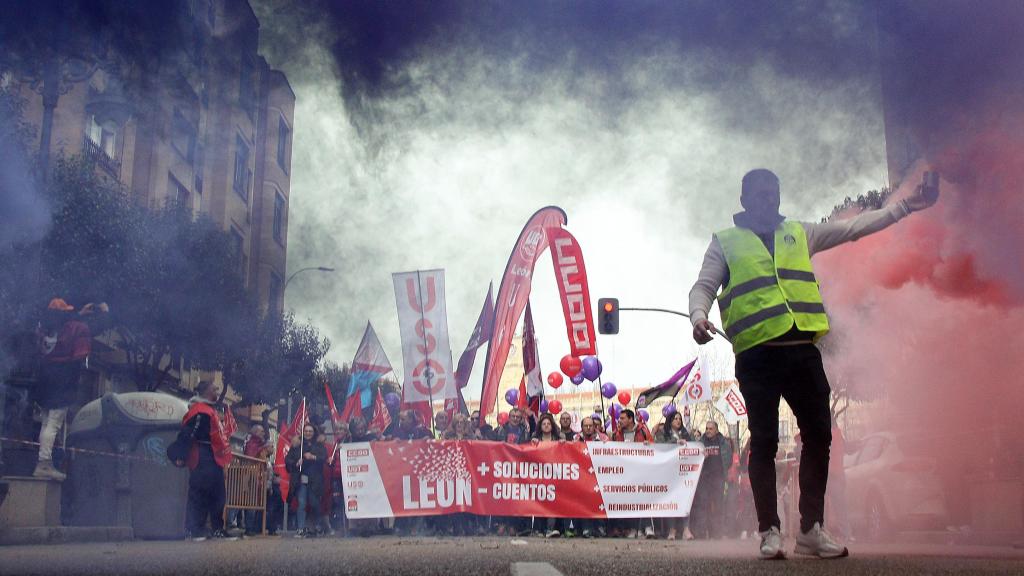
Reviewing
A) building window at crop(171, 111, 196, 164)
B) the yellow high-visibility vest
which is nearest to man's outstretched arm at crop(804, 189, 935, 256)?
the yellow high-visibility vest

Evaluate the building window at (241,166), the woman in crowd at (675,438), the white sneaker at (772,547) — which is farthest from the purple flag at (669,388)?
the white sneaker at (772,547)

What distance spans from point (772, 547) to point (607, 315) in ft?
50.0

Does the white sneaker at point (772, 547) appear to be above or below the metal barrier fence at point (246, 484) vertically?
below

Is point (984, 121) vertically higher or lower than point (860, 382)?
higher

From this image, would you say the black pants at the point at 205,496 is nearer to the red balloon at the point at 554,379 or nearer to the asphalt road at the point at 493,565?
the asphalt road at the point at 493,565

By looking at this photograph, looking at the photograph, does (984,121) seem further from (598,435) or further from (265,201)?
(598,435)

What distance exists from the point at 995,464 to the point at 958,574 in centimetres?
655

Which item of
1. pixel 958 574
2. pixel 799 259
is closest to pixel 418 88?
pixel 799 259

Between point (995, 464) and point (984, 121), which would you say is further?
point (995, 464)

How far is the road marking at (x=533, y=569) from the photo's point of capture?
4316 millimetres

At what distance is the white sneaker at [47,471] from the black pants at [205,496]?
1.37m

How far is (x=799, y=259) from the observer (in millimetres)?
5504

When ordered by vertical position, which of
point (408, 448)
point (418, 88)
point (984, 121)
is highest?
point (984, 121)

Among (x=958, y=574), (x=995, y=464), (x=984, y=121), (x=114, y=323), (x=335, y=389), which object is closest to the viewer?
(x=958, y=574)
